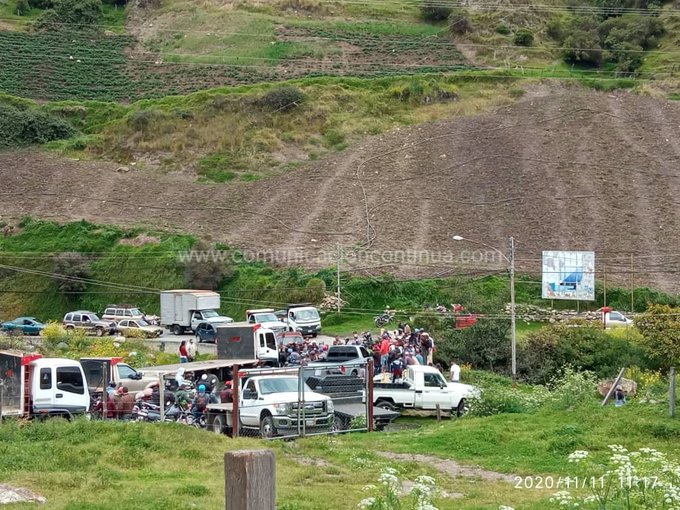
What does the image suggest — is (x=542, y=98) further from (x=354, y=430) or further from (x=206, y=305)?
(x=354, y=430)

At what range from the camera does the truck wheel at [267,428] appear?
71.7 ft

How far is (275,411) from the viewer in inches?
867

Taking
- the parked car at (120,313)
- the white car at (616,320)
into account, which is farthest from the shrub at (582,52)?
the parked car at (120,313)

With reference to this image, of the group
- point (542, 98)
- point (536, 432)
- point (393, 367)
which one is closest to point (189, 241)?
point (393, 367)

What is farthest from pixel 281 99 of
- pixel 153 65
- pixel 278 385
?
pixel 278 385

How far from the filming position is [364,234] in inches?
2309

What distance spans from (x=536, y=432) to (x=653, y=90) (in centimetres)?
6670

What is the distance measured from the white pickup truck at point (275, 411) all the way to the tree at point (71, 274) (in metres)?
33.9

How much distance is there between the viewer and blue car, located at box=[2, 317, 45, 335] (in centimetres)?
4815

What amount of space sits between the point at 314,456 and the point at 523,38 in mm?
90502

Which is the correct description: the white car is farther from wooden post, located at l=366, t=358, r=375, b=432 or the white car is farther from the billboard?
wooden post, located at l=366, t=358, r=375, b=432

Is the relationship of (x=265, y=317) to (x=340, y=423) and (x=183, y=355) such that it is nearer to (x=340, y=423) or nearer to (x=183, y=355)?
(x=183, y=355)

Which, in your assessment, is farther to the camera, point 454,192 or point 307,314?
point 454,192

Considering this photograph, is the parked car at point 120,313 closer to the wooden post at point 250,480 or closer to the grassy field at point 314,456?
the grassy field at point 314,456
